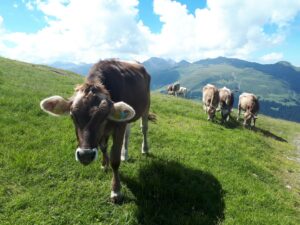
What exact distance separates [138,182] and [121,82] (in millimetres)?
3005

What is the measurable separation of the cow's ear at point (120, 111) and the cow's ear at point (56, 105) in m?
0.95

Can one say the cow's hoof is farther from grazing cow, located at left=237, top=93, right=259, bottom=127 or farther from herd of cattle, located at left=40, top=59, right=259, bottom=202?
Result: grazing cow, located at left=237, top=93, right=259, bottom=127

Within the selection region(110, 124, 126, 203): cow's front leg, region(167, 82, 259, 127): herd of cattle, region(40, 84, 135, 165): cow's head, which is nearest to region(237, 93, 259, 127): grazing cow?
region(167, 82, 259, 127): herd of cattle

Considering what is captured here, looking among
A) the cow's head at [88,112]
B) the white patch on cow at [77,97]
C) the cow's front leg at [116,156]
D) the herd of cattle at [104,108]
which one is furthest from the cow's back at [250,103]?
the white patch on cow at [77,97]

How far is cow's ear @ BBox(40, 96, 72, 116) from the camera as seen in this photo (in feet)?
21.9

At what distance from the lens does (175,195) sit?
8.88 metres

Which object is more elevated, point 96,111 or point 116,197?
point 96,111

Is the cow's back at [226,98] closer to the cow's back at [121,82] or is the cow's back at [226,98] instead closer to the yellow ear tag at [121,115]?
the cow's back at [121,82]

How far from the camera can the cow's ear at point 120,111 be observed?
6.77 metres

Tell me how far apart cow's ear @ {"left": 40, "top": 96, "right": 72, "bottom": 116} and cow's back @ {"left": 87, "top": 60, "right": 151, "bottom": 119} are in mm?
1162

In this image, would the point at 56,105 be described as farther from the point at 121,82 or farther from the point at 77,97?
the point at 121,82

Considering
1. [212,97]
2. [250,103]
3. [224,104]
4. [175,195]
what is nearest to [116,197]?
[175,195]

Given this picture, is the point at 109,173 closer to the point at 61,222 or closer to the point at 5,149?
the point at 61,222

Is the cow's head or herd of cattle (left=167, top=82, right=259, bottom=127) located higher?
the cow's head
